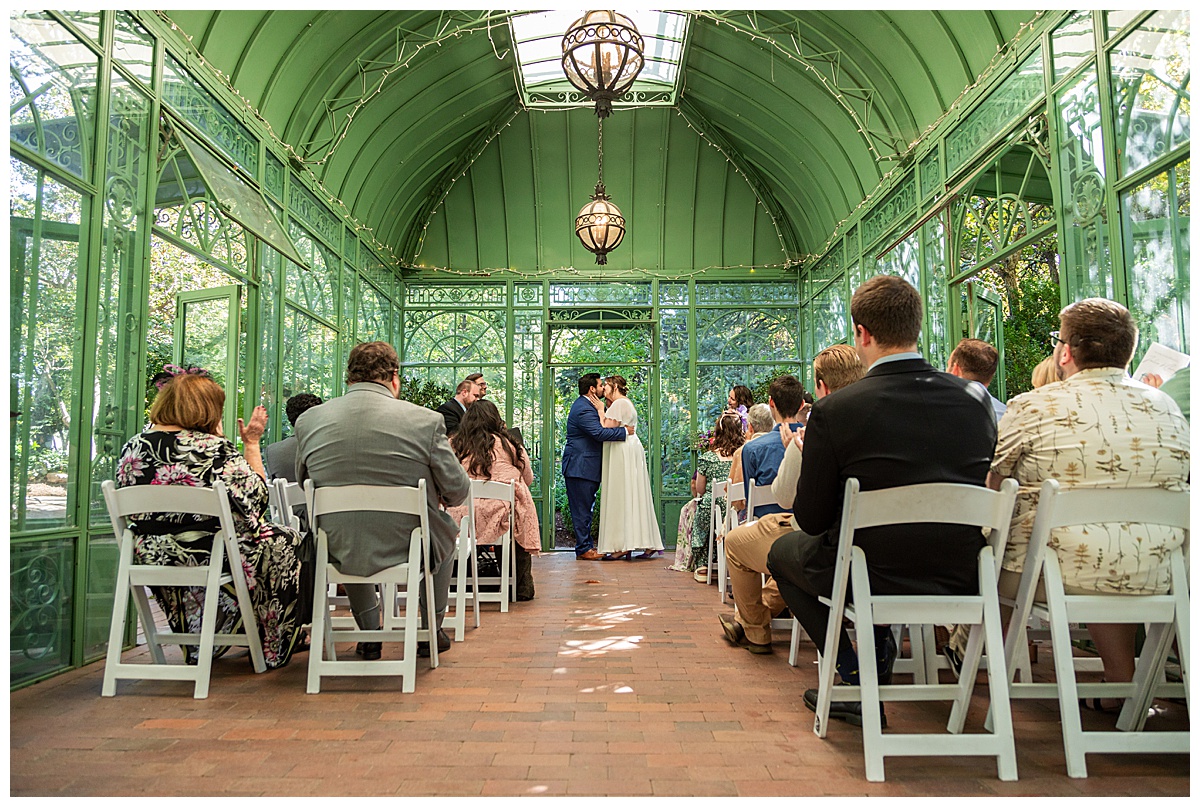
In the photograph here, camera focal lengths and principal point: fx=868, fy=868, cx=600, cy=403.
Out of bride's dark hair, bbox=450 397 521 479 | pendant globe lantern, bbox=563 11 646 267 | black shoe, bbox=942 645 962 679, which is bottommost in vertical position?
black shoe, bbox=942 645 962 679

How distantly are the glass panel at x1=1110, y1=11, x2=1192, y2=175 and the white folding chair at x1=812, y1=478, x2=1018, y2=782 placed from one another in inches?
89.0

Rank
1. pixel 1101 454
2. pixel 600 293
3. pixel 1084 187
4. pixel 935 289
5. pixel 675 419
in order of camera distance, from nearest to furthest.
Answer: pixel 1101 454 → pixel 1084 187 → pixel 935 289 → pixel 675 419 → pixel 600 293

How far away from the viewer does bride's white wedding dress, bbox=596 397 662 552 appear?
874 cm

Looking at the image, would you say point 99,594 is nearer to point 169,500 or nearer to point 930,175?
point 169,500

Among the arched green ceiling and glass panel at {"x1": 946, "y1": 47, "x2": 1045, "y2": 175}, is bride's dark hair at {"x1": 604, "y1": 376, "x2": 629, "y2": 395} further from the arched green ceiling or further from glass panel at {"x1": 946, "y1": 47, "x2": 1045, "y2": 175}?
glass panel at {"x1": 946, "y1": 47, "x2": 1045, "y2": 175}

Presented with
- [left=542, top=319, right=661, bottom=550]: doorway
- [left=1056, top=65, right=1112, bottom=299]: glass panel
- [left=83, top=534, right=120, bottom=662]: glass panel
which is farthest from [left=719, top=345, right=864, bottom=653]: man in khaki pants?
[left=542, top=319, right=661, bottom=550]: doorway

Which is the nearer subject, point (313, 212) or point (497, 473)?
point (497, 473)

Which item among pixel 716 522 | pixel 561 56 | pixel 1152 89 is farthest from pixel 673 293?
pixel 1152 89

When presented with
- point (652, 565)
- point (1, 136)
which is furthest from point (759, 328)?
point (1, 136)

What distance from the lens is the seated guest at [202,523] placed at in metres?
3.57

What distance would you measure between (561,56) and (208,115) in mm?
3269

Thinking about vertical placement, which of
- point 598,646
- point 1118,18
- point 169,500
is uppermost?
point 1118,18

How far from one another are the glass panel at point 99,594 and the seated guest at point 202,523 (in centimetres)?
52

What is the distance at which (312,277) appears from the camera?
25.2 ft
